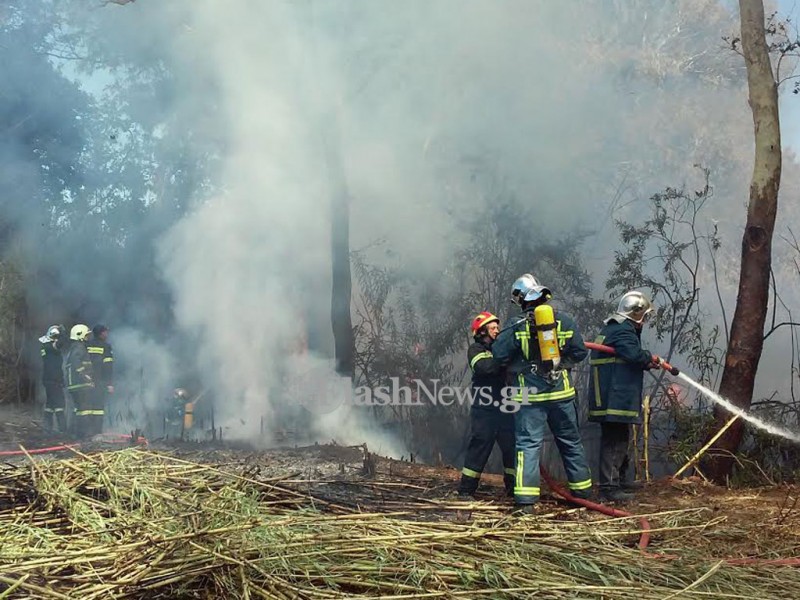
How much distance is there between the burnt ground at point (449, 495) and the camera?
3.96 meters

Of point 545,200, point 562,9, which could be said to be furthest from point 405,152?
point 562,9

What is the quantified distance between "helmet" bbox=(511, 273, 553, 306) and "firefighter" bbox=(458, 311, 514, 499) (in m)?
0.46

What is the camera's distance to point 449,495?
5.34m

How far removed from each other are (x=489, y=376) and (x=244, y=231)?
263 inches

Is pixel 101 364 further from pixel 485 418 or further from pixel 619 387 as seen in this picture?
pixel 619 387

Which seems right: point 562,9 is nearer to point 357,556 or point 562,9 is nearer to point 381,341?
point 381,341

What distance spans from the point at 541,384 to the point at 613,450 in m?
1.14

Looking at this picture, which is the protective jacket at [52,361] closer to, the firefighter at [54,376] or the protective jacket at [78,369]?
the firefighter at [54,376]

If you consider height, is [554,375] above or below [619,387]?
above

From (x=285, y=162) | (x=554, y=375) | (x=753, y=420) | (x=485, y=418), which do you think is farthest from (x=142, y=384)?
(x=753, y=420)

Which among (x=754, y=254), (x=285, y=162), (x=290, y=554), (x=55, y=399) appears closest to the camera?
(x=290, y=554)

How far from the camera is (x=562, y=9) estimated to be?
46.7 feet

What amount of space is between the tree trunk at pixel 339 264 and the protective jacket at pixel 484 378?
481 centimetres

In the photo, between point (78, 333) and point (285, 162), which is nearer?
point (78, 333)
